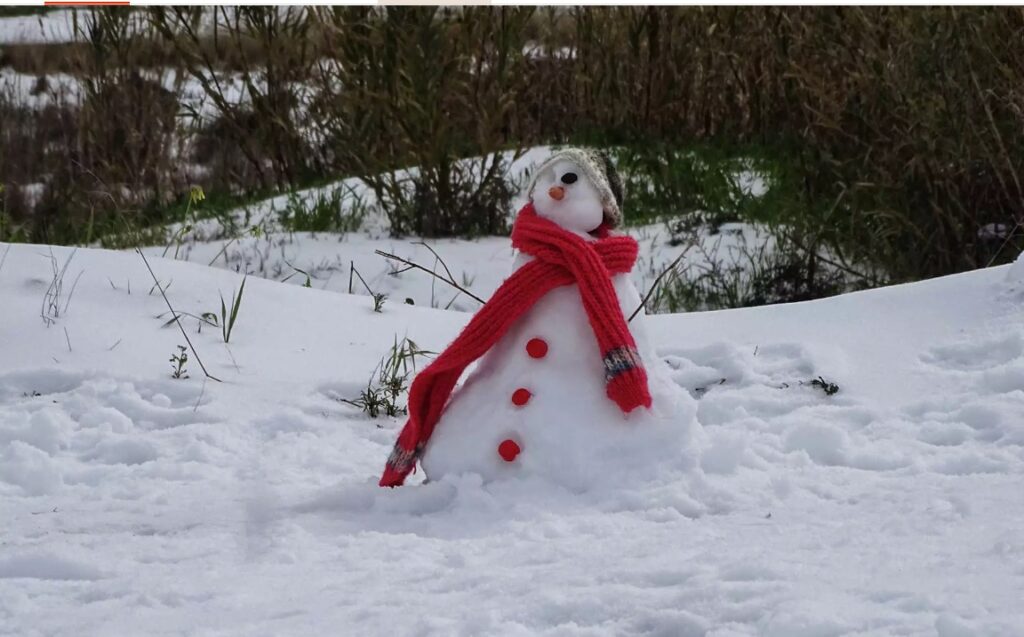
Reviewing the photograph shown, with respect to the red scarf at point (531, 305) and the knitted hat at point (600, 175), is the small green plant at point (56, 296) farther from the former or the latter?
the knitted hat at point (600, 175)

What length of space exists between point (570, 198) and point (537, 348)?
1.09 ft

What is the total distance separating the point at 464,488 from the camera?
8.77 ft

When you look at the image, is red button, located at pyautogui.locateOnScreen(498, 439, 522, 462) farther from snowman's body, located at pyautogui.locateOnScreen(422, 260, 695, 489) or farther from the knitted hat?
the knitted hat

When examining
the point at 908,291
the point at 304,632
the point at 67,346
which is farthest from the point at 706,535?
the point at 67,346

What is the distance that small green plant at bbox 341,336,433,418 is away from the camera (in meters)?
3.50

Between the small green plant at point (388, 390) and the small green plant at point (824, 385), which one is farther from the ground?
the small green plant at point (824, 385)

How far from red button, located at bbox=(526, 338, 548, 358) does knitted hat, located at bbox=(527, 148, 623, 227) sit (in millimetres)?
339

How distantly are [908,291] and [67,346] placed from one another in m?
2.49

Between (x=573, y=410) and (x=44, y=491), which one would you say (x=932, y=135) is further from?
(x=44, y=491)

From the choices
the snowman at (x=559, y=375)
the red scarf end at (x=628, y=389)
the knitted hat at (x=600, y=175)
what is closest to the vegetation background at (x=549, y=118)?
the knitted hat at (x=600, y=175)

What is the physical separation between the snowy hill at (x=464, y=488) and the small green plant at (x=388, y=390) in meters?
0.06

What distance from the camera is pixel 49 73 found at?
4.91 meters

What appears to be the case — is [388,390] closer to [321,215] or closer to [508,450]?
[508,450]

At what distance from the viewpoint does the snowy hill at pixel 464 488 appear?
85.2 inches
